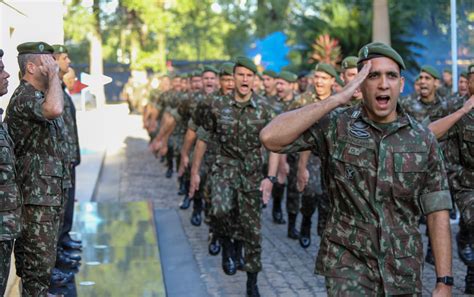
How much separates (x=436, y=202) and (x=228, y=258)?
16.7 ft

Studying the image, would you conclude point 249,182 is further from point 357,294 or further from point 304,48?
point 304,48

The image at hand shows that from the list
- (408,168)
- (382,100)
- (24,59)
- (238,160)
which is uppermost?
(24,59)

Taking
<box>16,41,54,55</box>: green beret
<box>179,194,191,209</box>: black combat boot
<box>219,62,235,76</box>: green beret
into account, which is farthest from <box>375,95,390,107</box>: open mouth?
<box>179,194,191,209</box>: black combat boot

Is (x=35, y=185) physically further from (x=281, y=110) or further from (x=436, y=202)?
(x=281, y=110)

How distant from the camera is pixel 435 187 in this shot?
4676 millimetres

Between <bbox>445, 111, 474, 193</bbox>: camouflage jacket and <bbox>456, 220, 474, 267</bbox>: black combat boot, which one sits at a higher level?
<bbox>445, 111, 474, 193</bbox>: camouflage jacket

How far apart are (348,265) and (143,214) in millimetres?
8960

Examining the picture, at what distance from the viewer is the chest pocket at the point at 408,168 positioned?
4.64 meters

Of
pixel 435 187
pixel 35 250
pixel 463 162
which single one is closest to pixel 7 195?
pixel 35 250

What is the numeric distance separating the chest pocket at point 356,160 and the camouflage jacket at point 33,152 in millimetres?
2941

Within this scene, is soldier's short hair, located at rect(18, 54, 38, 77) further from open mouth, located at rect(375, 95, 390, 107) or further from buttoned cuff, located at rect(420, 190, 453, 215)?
buttoned cuff, located at rect(420, 190, 453, 215)

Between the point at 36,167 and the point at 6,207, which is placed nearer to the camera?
the point at 6,207

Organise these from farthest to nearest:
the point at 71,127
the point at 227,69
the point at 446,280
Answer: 1. the point at 227,69
2. the point at 71,127
3. the point at 446,280

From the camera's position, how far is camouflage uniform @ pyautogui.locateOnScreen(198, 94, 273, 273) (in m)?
8.70
